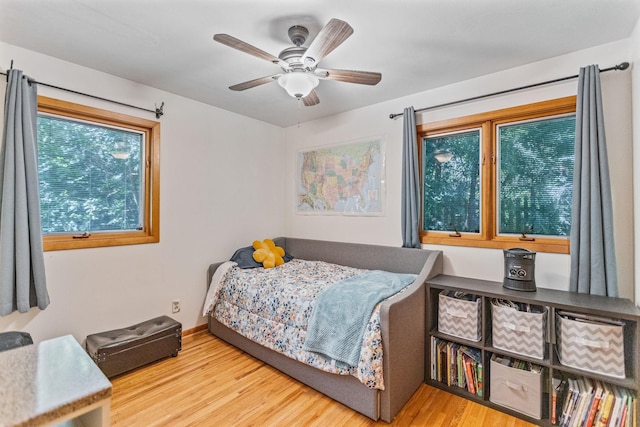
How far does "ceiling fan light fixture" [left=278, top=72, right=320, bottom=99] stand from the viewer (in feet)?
6.10

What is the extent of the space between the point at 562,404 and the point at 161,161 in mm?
3520

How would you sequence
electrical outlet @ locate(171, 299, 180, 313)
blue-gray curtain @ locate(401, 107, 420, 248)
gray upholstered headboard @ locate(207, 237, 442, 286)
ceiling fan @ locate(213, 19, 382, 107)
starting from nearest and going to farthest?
ceiling fan @ locate(213, 19, 382, 107) → gray upholstered headboard @ locate(207, 237, 442, 286) → blue-gray curtain @ locate(401, 107, 420, 248) → electrical outlet @ locate(171, 299, 180, 313)

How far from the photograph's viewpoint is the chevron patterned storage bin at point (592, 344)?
1.63 metres

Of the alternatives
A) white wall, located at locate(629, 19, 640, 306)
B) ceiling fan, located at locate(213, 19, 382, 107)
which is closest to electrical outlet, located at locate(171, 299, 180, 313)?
ceiling fan, located at locate(213, 19, 382, 107)

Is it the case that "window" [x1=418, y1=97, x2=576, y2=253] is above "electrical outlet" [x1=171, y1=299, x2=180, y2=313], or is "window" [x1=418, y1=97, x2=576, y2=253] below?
above

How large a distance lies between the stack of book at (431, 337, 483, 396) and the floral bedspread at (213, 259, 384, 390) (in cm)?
66

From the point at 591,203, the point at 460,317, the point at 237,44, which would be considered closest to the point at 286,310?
the point at 460,317

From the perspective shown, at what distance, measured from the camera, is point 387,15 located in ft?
5.56

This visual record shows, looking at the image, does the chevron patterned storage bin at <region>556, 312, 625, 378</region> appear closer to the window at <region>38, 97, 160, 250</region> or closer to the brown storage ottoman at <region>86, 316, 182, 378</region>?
the brown storage ottoman at <region>86, 316, 182, 378</region>

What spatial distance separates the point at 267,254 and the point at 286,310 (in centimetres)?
100

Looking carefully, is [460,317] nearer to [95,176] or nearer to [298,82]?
[298,82]

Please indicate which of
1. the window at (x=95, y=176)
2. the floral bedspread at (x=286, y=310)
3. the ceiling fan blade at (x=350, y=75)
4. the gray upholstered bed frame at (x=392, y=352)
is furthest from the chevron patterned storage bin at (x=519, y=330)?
the window at (x=95, y=176)

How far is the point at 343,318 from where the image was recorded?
1958 millimetres

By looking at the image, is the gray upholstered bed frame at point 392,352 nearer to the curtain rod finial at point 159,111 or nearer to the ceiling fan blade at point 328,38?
the ceiling fan blade at point 328,38
